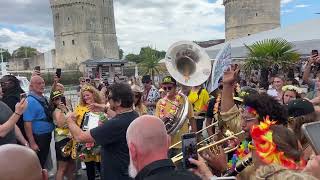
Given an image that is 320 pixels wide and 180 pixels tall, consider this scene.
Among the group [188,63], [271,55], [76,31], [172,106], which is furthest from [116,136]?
[76,31]

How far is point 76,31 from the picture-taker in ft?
220

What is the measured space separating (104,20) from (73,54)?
10.5 m

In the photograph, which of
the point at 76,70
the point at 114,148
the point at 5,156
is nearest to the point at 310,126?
the point at 5,156

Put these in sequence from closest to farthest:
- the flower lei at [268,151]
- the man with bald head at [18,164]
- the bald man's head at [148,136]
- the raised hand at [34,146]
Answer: the man with bald head at [18,164], the bald man's head at [148,136], the flower lei at [268,151], the raised hand at [34,146]

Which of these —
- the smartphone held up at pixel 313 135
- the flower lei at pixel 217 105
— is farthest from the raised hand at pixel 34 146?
the smartphone held up at pixel 313 135

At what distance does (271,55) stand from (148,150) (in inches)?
455

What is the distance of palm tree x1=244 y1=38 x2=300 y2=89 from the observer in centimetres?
1248

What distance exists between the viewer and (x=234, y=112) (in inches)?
174

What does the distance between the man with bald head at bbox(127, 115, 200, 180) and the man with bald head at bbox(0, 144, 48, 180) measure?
576 mm

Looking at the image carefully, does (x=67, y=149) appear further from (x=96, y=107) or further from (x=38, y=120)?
(x=96, y=107)

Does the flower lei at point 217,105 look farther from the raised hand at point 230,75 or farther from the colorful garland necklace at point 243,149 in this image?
the colorful garland necklace at point 243,149

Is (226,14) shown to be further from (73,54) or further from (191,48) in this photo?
(191,48)

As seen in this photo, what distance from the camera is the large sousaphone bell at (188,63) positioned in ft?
19.6

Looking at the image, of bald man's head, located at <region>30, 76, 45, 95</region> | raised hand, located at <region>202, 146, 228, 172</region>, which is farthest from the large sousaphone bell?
raised hand, located at <region>202, 146, 228, 172</region>
